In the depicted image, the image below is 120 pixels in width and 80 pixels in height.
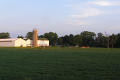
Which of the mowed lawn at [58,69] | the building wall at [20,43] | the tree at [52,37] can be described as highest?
the tree at [52,37]

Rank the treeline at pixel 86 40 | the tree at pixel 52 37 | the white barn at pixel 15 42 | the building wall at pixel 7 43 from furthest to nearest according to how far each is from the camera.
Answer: the tree at pixel 52 37
the building wall at pixel 7 43
the white barn at pixel 15 42
the treeline at pixel 86 40

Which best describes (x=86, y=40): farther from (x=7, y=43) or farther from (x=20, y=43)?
(x=7, y=43)

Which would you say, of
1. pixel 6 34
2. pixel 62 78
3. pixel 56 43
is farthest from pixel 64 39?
pixel 62 78

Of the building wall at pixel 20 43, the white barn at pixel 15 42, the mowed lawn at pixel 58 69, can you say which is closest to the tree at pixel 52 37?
the white barn at pixel 15 42

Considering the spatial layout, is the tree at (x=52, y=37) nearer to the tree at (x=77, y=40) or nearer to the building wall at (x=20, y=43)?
the tree at (x=77, y=40)

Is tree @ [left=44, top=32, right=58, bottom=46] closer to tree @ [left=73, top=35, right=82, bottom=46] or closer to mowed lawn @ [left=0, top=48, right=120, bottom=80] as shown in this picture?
→ tree @ [left=73, top=35, right=82, bottom=46]

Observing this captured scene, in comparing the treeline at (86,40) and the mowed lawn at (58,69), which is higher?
the treeline at (86,40)

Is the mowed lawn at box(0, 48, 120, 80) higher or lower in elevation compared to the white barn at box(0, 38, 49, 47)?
lower

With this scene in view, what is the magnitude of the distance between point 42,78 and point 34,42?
9169 cm

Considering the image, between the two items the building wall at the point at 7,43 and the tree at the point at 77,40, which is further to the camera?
the tree at the point at 77,40

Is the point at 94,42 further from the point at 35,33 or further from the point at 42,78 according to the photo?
the point at 42,78

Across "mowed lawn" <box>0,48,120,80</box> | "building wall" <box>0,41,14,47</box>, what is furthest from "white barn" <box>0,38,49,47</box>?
"mowed lawn" <box>0,48,120,80</box>

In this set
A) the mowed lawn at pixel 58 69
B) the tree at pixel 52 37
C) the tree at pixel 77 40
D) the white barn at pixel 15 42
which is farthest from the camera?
the tree at pixel 52 37

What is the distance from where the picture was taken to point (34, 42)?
99.4 m
